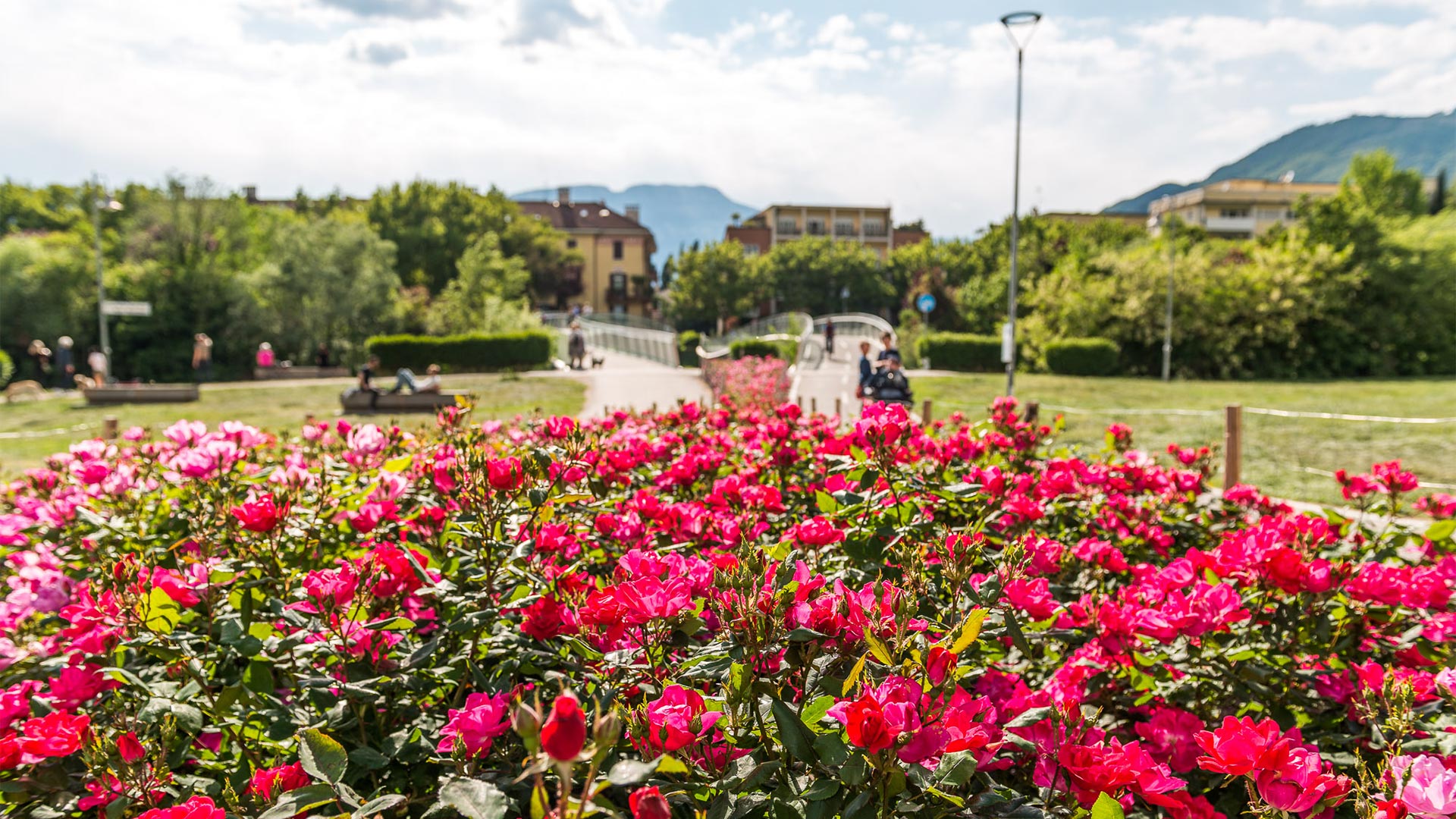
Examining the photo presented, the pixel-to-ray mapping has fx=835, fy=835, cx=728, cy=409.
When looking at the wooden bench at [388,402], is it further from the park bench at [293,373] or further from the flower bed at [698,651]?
the flower bed at [698,651]

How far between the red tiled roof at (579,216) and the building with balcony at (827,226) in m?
12.0

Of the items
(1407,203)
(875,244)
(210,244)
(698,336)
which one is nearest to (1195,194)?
(1407,203)

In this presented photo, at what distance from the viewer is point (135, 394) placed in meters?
18.0

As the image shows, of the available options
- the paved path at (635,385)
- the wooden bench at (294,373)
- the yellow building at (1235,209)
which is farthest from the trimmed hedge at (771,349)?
the yellow building at (1235,209)

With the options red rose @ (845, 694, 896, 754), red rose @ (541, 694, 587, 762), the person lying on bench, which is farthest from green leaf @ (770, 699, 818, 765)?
the person lying on bench

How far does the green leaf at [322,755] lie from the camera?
52.8 inches

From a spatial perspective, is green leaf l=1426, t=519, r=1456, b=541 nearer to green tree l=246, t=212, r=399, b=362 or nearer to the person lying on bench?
the person lying on bench

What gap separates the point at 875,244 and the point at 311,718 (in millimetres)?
80839

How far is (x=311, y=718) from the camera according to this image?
1.74 meters

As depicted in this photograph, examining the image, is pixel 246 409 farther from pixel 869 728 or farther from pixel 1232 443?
pixel 869 728

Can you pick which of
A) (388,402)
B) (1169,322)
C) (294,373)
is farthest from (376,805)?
(1169,322)

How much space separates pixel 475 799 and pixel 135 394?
68.7 ft

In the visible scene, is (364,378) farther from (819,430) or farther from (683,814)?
(683,814)

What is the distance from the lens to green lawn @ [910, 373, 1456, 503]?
9383 mm
